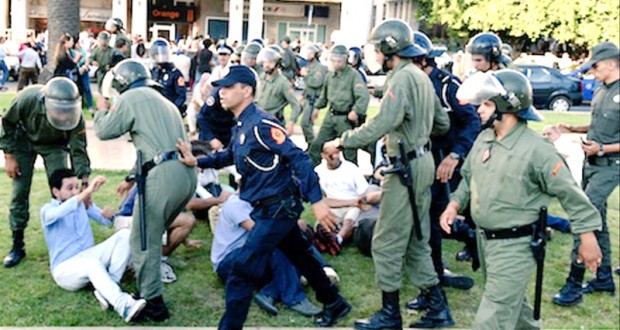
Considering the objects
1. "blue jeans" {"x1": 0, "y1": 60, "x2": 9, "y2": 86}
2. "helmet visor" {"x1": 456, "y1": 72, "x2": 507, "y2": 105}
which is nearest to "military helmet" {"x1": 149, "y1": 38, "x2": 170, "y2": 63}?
"helmet visor" {"x1": 456, "y1": 72, "x2": 507, "y2": 105}

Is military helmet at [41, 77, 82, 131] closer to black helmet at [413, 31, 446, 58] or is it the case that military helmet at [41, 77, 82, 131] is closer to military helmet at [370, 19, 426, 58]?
military helmet at [370, 19, 426, 58]

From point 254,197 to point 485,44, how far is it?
2726 mm

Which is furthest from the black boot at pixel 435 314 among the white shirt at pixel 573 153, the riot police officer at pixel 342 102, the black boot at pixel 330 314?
the white shirt at pixel 573 153

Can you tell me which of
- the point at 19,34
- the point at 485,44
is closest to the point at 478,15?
the point at 19,34

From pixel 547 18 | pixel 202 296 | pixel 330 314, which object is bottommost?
pixel 202 296

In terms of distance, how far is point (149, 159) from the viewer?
17.2 ft

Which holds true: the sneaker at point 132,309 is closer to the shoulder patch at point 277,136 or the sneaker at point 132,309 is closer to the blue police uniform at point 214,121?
the shoulder patch at point 277,136

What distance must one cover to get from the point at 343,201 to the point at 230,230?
5.44ft

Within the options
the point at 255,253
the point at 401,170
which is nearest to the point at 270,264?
the point at 255,253

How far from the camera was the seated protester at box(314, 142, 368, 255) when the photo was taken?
301 inches

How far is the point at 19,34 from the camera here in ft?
104

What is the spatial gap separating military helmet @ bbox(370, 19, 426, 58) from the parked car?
1964 centimetres

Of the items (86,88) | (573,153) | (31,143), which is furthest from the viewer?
(86,88)

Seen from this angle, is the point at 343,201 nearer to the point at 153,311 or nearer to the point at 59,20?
the point at 153,311
